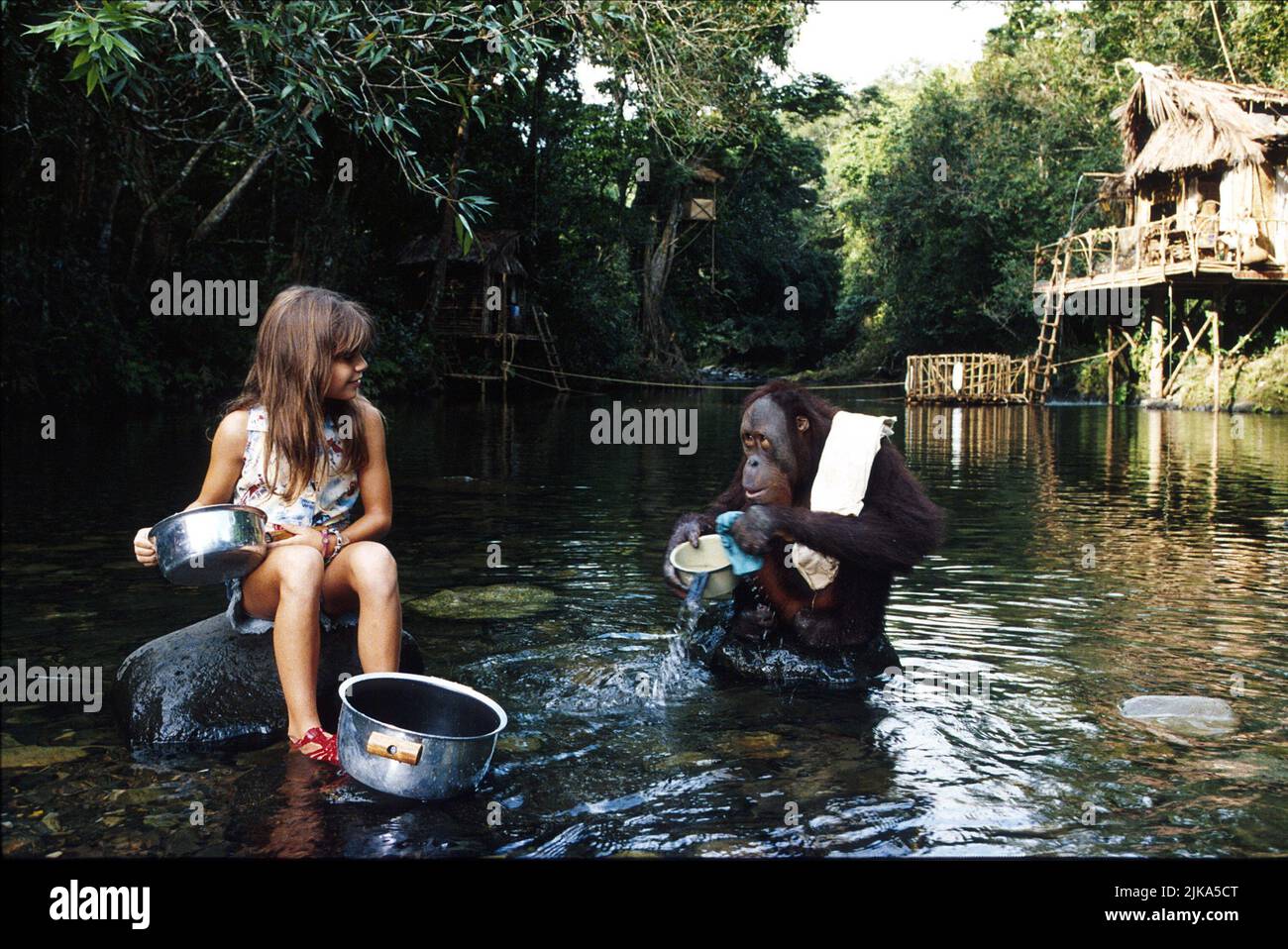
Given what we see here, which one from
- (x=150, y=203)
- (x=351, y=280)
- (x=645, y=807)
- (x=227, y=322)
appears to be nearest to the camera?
(x=645, y=807)

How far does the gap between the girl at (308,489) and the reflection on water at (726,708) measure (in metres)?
0.49

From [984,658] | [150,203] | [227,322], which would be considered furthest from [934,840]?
[227,322]

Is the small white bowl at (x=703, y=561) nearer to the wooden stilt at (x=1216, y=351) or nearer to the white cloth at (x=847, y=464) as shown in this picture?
the white cloth at (x=847, y=464)

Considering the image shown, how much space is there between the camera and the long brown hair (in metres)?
4.35

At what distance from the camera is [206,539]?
4098mm

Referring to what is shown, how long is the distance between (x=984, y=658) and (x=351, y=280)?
941 inches

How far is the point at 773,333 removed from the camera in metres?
49.0

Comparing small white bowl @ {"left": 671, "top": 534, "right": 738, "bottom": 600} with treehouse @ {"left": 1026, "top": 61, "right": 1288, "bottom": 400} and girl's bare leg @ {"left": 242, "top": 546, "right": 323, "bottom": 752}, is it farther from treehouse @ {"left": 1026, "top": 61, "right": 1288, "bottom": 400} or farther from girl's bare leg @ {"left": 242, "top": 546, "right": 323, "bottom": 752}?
treehouse @ {"left": 1026, "top": 61, "right": 1288, "bottom": 400}

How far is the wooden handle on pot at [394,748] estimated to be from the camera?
12.3ft

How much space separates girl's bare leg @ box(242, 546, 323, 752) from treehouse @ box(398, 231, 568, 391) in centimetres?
2632

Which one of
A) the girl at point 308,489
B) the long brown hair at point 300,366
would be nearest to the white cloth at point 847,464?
the girl at point 308,489

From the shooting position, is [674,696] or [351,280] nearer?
[674,696]
